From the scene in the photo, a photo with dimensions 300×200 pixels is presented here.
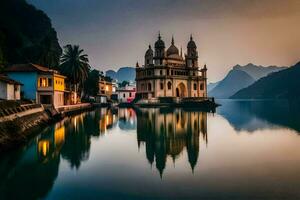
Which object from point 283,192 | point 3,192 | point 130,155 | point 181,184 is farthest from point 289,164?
point 3,192

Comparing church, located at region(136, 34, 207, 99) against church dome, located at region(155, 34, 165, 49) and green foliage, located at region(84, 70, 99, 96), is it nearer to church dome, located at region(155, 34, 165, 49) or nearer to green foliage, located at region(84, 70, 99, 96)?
church dome, located at region(155, 34, 165, 49)

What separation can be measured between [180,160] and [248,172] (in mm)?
4827

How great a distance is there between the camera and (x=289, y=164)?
62.5 ft

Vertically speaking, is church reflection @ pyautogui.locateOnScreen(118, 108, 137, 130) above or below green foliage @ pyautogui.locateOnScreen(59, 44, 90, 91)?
below

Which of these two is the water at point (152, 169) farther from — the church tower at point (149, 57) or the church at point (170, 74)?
the church tower at point (149, 57)

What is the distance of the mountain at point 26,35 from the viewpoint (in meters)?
79.4

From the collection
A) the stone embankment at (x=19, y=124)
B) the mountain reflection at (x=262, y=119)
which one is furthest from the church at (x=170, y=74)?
the stone embankment at (x=19, y=124)

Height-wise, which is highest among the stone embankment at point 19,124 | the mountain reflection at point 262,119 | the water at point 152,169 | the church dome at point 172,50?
the church dome at point 172,50

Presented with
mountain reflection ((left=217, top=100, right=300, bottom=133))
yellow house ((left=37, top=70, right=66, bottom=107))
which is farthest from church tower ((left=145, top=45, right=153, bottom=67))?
yellow house ((left=37, top=70, right=66, bottom=107))

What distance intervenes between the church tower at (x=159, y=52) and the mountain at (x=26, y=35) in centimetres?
3417

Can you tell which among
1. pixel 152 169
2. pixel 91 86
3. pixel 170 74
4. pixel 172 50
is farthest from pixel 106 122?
pixel 172 50

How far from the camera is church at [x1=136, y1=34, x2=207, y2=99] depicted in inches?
4331

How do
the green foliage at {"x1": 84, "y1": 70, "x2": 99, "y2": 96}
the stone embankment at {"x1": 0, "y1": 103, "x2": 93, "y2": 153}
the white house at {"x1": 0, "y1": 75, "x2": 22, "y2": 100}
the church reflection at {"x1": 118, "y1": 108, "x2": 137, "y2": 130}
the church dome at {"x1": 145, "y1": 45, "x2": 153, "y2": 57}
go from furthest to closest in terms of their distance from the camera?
the church dome at {"x1": 145, "y1": 45, "x2": 153, "y2": 57}, the green foliage at {"x1": 84, "y1": 70, "x2": 99, "y2": 96}, the church reflection at {"x1": 118, "y1": 108, "x2": 137, "y2": 130}, the white house at {"x1": 0, "y1": 75, "x2": 22, "y2": 100}, the stone embankment at {"x1": 0, "y1": 103, "x2": 93, "y2": 153}

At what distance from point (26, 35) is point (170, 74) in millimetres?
52765
